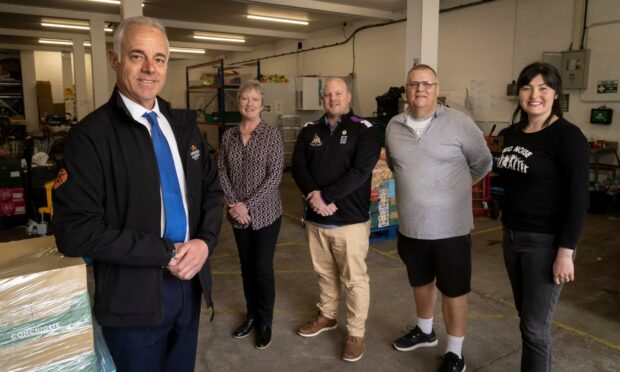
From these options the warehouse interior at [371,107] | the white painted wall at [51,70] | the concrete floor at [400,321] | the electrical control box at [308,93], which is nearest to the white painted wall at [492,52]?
the warehouse interior at [371,107]

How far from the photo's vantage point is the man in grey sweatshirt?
7.72 ft

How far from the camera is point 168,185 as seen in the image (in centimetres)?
147

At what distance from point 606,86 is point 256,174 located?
6.30 metres

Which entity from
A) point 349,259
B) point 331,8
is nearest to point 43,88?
point 331,8

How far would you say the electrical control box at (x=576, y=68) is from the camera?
269 inches

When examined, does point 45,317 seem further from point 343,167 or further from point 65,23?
point 65,23

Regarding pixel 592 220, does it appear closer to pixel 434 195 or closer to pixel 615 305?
pixel 615 305

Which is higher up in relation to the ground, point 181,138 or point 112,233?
point 181,138

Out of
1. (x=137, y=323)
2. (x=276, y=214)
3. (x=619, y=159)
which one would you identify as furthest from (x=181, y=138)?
(x=619, y=159)

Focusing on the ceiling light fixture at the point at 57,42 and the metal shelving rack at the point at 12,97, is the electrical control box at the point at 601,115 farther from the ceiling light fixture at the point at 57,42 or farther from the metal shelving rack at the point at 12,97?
the metal shelving rack at the point at 12,97

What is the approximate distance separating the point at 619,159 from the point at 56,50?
1697 centimetres

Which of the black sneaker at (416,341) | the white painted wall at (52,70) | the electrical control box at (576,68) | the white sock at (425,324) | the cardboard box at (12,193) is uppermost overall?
the white painted wall at (52,70)

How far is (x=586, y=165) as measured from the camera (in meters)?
1.86

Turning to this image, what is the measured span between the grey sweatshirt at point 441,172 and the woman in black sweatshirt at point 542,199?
0.97 ft
